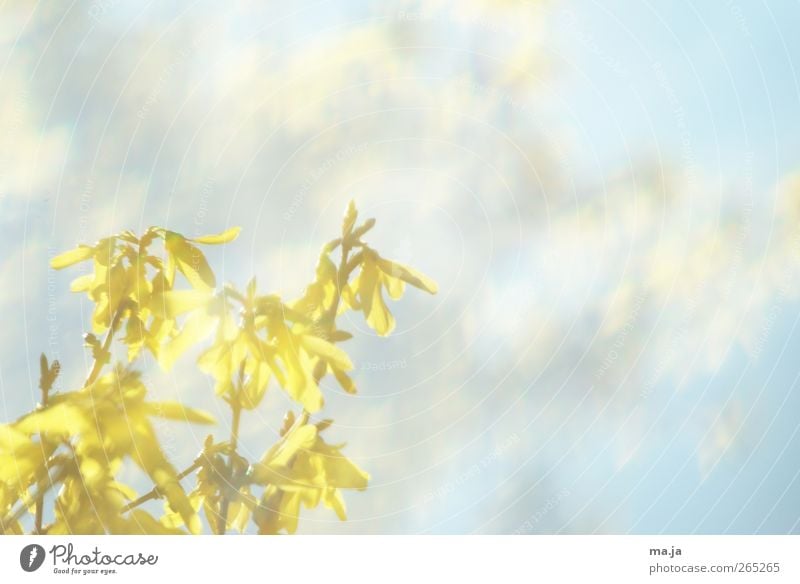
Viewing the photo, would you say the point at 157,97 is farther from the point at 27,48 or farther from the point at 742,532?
the point at 742,532

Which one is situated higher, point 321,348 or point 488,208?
point 488,208

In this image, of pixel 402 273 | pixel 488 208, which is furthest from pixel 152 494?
pixel 488 208

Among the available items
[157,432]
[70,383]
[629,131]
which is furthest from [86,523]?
[629,131]

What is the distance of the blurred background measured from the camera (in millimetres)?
634

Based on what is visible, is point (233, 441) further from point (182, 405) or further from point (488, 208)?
point (488, 208)

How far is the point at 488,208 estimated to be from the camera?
727 mm

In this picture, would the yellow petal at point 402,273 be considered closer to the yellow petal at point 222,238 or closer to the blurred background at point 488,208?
the yellow petal at point 222,238

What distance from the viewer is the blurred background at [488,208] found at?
634 millimetres

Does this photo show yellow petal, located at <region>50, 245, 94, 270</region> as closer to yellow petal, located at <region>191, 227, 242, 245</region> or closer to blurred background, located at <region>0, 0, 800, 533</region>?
yellow petal, located at <region>191, 227, 242, 245</region>

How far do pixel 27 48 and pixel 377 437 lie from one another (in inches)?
16.4

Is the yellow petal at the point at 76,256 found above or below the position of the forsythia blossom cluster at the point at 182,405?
above

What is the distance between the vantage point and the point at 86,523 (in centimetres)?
39
